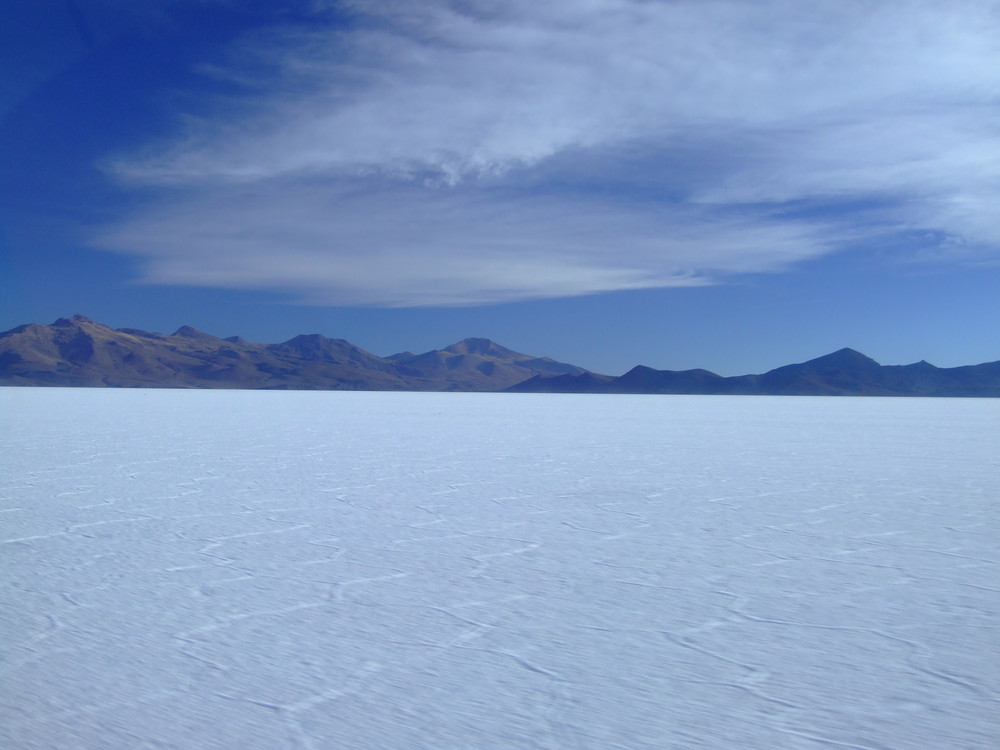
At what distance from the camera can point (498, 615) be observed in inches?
142

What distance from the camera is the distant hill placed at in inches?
5177

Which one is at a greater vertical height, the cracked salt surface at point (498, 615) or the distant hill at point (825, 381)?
the distant hill at point (825, 381)

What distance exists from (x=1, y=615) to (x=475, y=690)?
234cm

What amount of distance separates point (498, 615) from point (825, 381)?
6136 inches

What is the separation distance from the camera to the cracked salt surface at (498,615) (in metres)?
2.51

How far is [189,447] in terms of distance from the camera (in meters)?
12.1

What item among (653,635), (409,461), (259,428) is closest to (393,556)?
(653,635)

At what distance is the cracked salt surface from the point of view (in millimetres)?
2510

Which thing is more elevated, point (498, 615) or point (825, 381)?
point (825, 381)

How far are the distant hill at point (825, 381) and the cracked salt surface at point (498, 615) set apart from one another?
134363 millimetres

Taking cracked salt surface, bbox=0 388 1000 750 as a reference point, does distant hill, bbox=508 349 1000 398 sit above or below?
above

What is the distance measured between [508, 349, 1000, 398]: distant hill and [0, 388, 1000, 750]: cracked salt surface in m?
134

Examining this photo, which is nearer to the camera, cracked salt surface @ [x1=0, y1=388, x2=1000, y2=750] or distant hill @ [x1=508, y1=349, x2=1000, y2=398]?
cracked salt surface @ [x1=0, y1=388, x2=1000, y2=750]

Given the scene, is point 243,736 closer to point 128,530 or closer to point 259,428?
point 128,530
